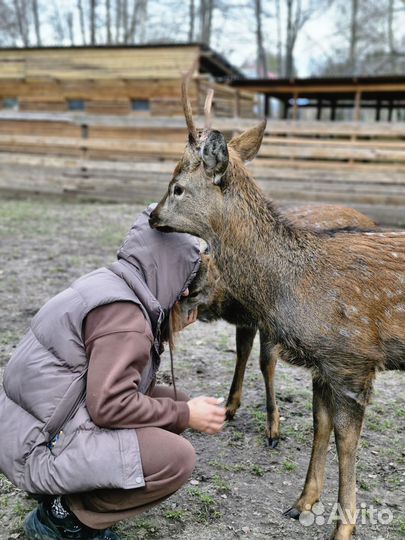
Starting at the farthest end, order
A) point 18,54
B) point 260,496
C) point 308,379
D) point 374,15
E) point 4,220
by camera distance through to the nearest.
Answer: point 374,15, point 18,54, point 4,220, point 308,379, point 260,496

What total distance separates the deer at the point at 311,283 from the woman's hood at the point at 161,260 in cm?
21

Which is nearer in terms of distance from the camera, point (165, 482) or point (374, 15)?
point (165, 482)

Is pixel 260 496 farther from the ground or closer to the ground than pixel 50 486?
closer to the ground

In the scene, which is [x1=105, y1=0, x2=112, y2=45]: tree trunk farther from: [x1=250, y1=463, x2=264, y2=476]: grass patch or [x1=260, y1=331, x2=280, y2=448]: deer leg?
[x1=250, y1=463, x2=264, y2=476]: grass patch

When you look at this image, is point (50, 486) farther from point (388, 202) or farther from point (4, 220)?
point (388, 202)

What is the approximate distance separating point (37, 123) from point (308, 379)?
666 inches

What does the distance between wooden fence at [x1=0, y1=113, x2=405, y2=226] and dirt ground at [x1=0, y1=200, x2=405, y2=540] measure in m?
7.54

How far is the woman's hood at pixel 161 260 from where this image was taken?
2.75 meters

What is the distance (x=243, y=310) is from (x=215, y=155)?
115 cm

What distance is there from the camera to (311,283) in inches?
126

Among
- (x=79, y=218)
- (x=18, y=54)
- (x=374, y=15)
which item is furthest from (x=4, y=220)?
(x=374, y=15)

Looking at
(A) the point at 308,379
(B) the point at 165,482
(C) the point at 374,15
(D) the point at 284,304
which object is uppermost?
(C) the point at 374,15

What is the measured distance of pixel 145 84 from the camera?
59.7 ft

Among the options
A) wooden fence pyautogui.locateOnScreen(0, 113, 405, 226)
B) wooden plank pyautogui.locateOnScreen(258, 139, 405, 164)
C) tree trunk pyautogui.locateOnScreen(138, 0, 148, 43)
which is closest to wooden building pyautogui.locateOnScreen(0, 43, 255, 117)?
wooden fence pyautogui.locateOnScreen(0, 113, 405, 226)
